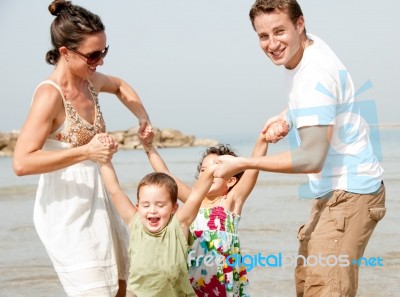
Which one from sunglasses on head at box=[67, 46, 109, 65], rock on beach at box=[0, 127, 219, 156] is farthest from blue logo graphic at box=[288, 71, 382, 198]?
rock on beach at box=[0, 127, 219, 156]

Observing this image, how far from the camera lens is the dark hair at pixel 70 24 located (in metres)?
3.88

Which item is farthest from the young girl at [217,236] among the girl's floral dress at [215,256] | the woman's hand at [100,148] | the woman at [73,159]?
the woman's hand at [100,148]

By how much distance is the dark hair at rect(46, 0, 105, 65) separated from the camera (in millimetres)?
3875

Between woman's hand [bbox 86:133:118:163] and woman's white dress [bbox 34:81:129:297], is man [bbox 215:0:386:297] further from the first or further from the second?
woman's white dress [bbox 34:81:129:297]

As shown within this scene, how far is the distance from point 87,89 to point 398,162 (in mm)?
17803

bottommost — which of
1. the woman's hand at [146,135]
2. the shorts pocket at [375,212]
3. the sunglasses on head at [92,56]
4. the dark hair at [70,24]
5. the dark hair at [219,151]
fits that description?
the shorts pocket at [375,212]

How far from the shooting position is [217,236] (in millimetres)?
4531

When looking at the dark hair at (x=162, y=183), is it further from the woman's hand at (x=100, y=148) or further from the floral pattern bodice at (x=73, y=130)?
the floral pattern bodice at (x=73, y=130)

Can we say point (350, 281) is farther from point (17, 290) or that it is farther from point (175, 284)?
point (17, 290)

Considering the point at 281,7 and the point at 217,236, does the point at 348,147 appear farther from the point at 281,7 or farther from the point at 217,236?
the point at 217,236

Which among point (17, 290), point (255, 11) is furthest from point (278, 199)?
Answer: point (255, 11)

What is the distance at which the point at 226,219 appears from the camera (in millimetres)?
4574

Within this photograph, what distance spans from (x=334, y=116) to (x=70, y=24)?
1508 mm

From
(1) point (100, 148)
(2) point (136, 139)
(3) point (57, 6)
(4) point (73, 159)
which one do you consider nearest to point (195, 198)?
(1) point (100, 148)
